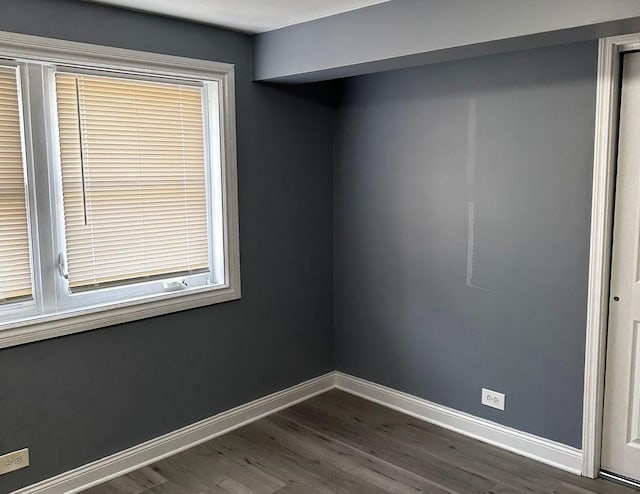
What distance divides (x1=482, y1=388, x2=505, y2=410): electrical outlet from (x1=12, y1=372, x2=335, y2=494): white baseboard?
1.20 metres

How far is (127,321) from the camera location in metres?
3.03

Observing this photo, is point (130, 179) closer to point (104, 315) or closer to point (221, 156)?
point (221, 156)

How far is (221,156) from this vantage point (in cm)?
336

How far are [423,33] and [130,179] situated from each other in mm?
1652

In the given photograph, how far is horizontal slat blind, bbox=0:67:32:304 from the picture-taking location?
2611 millimetres

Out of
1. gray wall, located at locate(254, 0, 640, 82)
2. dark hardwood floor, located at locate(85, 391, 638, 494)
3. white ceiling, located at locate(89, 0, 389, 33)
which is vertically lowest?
dark hardwood floor, located at locate(85, 391, 638, 494)

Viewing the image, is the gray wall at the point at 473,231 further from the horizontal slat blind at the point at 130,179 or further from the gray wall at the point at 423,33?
the horizontal slat blind at the point at 130,179

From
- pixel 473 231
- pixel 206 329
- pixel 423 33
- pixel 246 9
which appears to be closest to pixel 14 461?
pixel 206 329

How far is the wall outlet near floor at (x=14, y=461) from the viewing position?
8.70 feet

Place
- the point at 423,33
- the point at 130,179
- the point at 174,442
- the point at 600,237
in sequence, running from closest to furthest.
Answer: the point at 423,33 → the point at 600,237 → the point at 130,179 → the point at 174,442

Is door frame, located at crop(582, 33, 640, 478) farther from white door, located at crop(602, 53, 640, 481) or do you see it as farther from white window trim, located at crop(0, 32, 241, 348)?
white window trim, located at crop(0, 32, 241, 348)

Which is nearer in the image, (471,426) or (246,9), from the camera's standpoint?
(246,9)

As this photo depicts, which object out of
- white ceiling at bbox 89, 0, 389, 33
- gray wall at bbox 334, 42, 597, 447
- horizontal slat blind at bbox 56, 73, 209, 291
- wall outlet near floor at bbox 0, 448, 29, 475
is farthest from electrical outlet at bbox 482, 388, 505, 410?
wall outlet near floor at bbox 0, 448, 29, 475

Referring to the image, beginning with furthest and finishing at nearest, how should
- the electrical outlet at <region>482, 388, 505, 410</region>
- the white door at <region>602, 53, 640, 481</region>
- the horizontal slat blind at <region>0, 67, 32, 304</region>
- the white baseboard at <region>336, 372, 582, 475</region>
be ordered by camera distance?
the electrical outlet at <region>482, 388, 505, 410</region>
the white baseboard at <region>336, 372, 582, 475</region>
the white door at <region>602, 53, 640, 481</region>
the horizontal slat blind at <region>0, 67, 32, 304</region>
